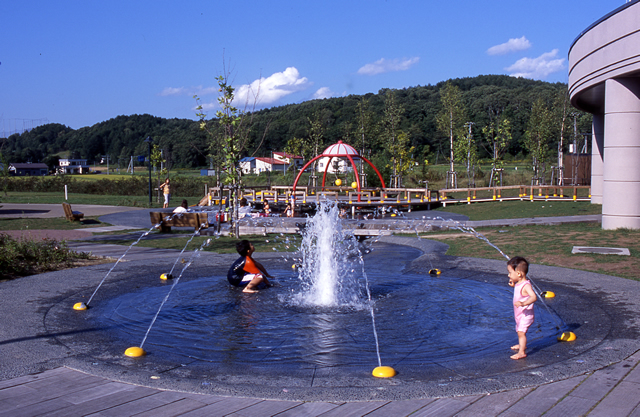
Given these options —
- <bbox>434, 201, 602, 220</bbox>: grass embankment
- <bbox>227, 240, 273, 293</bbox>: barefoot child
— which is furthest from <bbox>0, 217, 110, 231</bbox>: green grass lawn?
<bbox>434, 201, 602, 220</bbox>: grass embankment

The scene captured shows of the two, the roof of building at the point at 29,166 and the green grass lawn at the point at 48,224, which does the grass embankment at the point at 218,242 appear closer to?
the green grass lawn at the point at 48,224

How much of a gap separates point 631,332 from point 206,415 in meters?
5.03

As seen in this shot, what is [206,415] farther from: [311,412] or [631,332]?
[631,332]

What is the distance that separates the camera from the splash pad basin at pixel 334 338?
4.76m

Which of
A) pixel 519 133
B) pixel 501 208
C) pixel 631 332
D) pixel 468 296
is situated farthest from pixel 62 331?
pixel 519 133

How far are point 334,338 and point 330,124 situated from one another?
91564 millimetres

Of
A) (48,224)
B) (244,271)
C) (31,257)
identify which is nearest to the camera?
(244,271)

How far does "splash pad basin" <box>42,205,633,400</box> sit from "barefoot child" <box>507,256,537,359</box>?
A: 0.50ft

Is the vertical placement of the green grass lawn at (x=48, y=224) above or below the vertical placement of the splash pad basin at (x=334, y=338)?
above

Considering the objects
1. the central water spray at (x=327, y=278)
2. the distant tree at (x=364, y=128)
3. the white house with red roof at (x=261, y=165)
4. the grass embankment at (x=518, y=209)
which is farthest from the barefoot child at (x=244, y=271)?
the white house with red roof at (x=261, y=165)

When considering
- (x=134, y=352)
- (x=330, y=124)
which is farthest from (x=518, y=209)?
(x=330, y=124)

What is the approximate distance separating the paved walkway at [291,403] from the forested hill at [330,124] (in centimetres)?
Result: 6614

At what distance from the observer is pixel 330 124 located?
96.2 metres

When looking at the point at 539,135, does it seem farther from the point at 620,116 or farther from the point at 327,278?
the point at 327,278
